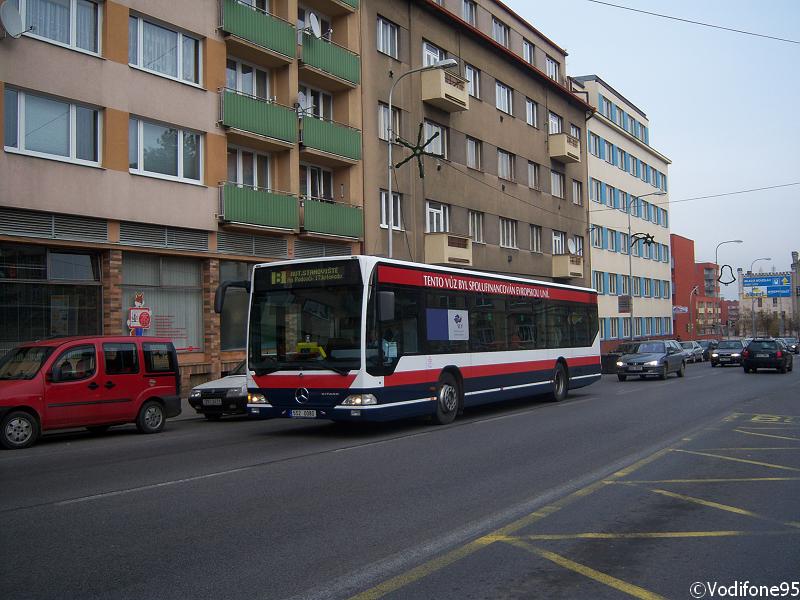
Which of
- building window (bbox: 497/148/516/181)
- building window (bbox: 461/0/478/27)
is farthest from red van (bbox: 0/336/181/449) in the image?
→ building window (bbox: 461/0/478/27)

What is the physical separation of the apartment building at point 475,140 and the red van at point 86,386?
1042cm

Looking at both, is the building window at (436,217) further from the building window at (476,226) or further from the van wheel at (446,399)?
the van wheel at (446,399)

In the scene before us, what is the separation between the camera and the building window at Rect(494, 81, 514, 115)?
126 feet

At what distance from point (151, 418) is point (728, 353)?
3643cm

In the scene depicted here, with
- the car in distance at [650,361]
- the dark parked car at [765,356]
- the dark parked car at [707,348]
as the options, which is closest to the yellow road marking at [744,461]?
the car in distance at [650,361]

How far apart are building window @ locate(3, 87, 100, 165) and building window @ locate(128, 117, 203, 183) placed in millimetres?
1126

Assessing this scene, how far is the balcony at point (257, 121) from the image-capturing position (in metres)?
23.1

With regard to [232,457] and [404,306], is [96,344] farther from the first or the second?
[404,306]

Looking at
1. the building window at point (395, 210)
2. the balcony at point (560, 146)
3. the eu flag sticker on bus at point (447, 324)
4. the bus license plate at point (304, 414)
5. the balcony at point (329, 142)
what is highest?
the balcony at point (560, 146)

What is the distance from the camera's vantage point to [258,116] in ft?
78.7

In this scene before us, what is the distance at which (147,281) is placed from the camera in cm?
2128

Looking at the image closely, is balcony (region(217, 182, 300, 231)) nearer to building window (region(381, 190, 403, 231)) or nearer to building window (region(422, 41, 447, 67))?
building window (region(381, 190, 403, 231))

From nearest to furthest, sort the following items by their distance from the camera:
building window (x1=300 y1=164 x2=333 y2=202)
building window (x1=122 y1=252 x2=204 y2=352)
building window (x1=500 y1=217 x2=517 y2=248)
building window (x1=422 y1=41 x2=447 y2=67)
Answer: building window (x1=122 y1=252 x2=204 y2=352) → building window (x1=300 y1=164 x2=333 y2=202) → building window (x1=422 y1=41 x2=447 y2=67) → building window (x1=500 y1=217 x2=517 y2=248)

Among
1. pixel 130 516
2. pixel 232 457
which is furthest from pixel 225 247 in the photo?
pixel 130 516
